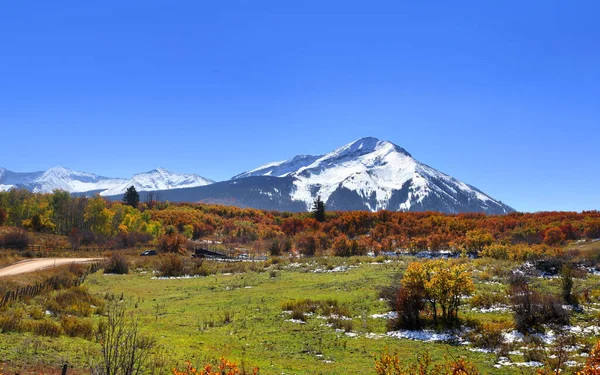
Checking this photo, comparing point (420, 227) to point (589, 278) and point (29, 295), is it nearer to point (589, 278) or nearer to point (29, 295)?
point (589, 278)

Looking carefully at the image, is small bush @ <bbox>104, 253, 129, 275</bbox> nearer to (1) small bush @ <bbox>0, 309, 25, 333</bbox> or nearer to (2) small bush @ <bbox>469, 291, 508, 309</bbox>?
(1) small bush @ <bbox>0, 309, 25, 333</bbox>

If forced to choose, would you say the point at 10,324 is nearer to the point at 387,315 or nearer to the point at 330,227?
the point at 387,315

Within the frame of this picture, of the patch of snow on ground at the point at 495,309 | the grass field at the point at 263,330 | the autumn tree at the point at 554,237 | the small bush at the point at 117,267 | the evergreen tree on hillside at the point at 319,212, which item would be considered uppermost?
the evergreen tree on hillside at the point at 319,212

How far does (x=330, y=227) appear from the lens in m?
92.8

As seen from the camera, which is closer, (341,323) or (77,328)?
(77,328)

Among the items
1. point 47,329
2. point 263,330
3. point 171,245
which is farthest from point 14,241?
point 263,330

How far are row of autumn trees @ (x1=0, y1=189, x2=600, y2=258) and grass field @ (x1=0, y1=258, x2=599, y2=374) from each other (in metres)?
26.3

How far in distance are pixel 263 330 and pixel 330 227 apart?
74806 millimetres

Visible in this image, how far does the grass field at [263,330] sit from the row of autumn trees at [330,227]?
26.3 m

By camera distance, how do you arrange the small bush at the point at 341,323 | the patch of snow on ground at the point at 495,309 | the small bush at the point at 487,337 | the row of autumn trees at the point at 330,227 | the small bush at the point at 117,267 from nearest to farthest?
1. the small bush at the point at 487,337
2. the small bush at the point at 341,323
3. the patch of snow on ground at the point at 495,309
4. the small bush at the point at 117,267
5. the row of autumn trees at the point at 330,227

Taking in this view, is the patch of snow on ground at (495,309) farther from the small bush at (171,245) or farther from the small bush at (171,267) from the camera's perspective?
the small bush at (171,245)

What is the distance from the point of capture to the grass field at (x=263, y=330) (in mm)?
13109

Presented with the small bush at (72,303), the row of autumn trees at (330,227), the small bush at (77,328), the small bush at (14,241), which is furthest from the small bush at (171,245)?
the small bush at (77,328)

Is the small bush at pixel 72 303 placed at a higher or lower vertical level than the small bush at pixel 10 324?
lower
